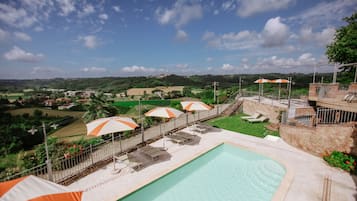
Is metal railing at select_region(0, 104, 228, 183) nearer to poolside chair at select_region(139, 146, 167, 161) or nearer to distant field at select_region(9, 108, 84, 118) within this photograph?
poolside chair at select_region(139, 146, 167, 161)

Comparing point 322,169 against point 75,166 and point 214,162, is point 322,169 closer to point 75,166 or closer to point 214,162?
point 214,162

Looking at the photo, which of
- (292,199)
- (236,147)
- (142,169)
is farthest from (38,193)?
(236,147)

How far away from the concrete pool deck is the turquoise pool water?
1.00 ft

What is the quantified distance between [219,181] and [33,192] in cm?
562

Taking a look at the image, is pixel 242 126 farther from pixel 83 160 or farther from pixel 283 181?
pixel 83 160

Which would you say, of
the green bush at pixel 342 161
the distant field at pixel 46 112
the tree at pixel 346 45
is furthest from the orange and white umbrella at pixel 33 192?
the distant field at pixel 46 112

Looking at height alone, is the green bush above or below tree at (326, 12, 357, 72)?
below

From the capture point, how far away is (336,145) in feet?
24.3

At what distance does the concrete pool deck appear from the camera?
5.28 m

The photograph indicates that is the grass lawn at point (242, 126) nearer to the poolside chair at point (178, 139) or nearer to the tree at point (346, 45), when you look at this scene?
the poolside chair at point (178, 139)

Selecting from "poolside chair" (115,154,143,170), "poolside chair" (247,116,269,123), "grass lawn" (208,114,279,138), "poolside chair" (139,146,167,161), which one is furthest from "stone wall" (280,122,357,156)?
"poolside chair" (115,154,143,170)

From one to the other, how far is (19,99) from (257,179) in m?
42.7

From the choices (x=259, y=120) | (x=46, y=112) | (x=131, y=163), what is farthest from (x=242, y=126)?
(x=46, y=112)

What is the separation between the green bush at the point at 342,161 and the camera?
6.50 metres
